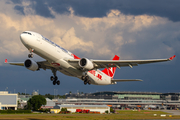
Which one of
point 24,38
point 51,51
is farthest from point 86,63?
point 24,38

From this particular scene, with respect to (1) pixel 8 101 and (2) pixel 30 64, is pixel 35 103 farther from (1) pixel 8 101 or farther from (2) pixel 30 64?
(2) pixel 30 64

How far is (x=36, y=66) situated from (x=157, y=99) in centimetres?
15693

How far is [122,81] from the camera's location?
177 feet

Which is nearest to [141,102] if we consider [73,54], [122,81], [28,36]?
[122,81]

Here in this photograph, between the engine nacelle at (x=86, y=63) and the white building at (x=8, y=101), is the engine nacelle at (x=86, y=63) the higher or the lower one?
the higher one

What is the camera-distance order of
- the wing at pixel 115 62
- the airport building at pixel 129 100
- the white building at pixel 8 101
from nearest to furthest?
the wing at pixel 115 62 < the white building at pixel 8 101 < the airport building at pixel 129 100

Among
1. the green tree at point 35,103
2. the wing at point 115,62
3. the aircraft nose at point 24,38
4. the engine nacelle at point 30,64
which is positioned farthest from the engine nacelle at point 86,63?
the green tree at point 35,103

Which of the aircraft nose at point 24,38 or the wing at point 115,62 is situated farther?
the wing at point 115,62

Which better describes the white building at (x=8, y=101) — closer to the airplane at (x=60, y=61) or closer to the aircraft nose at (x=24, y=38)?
the airplane at (x=60, y=61)

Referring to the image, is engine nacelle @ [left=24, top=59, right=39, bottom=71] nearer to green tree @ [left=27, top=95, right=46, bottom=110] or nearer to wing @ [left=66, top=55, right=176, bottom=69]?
wing @ [left=66, top=55, right=176, bottom=69]

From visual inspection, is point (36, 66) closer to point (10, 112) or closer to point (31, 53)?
point (31, 53)

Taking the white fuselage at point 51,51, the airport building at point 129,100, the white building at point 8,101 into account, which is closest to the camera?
the white fuselage at point 51,51

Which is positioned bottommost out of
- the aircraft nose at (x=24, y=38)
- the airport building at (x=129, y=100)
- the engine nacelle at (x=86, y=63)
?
the airport building at (x=129, y=100)

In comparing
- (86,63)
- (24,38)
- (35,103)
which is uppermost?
(24,38)
